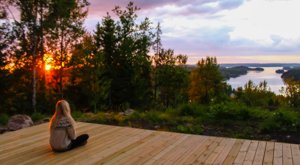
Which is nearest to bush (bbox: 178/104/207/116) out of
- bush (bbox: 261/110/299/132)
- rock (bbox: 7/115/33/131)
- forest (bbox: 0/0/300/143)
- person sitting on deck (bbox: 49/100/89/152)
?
forest (bbox: 0/0/300/143)

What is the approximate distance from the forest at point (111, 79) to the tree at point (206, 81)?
446cm

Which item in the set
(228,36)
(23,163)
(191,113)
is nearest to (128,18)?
(228,36)

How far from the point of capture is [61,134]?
17.7 feet

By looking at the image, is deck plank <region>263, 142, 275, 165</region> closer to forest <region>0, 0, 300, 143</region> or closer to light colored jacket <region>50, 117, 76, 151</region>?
forest <region>0, 0, 300, 143</region>

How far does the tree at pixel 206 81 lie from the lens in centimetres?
3431

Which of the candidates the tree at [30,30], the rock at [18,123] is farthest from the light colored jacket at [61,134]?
the tree at [30,30]

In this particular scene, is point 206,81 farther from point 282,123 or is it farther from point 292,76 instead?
point 282,123

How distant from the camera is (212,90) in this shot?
3341cm

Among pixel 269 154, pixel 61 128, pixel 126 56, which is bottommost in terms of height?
pixel 269 154

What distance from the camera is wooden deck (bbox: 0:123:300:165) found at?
4.93 meters

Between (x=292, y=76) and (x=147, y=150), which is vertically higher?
(x=147, y=150)

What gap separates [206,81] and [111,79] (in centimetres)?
1528

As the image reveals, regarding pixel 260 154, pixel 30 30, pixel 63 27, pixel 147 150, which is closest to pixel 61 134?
pixel 147 150

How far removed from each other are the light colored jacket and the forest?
3.20 m
